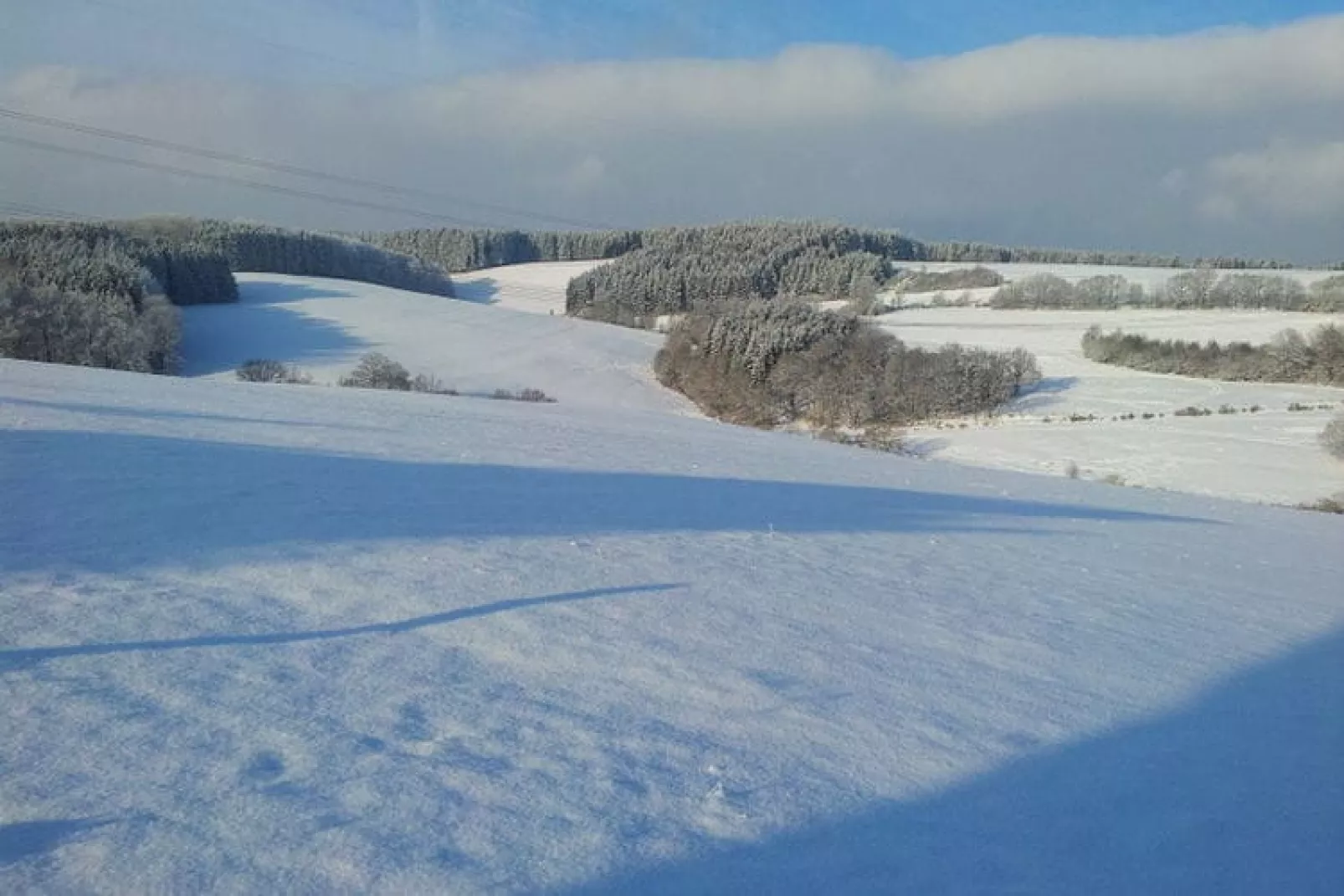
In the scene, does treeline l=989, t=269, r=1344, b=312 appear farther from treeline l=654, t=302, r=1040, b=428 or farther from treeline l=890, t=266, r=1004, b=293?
treeline l=654, t=302, r=1040, b=428

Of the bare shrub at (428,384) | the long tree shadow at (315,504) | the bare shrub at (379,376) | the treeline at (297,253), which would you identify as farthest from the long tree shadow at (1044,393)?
the treeline at (297,253)

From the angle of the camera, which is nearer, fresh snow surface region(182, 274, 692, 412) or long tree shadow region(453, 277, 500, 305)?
fresh snow surface region(182, 274, 692, 412)

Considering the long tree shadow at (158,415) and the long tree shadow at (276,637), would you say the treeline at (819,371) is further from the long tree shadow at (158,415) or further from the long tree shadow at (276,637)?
the long tree shadow at (276,637)

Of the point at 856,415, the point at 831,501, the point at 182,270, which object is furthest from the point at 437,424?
the point at 182,270

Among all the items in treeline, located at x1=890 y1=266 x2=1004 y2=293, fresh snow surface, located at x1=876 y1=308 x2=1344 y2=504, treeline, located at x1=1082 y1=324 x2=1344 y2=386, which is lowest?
fresh snow surface, located at x1=876 y1=308 x2=1344 y2=504

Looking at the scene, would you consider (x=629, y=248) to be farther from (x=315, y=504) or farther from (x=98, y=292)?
(x=315, y=504)

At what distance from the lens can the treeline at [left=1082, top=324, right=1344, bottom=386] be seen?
1825 inches

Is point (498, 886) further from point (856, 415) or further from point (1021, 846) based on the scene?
point (856, 415)

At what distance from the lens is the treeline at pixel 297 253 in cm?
7444

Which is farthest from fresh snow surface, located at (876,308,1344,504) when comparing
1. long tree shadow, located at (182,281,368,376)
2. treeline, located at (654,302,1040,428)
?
long tree shadow, located at (182,281,368,376)

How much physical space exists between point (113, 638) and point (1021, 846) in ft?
12.8

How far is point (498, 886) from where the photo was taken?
3.01 meters

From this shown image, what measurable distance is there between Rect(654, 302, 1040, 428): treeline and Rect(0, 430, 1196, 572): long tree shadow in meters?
35.7

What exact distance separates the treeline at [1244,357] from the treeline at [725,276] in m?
26.5
